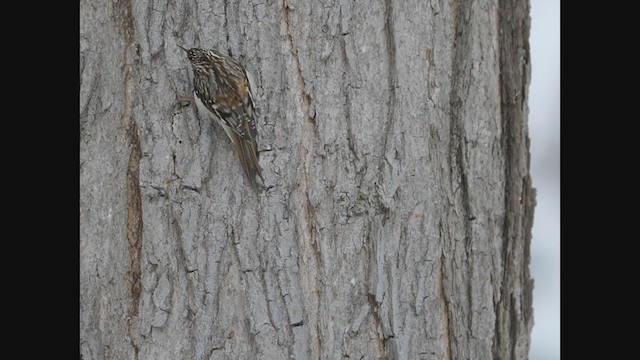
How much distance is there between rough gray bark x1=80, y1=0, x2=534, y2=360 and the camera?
114 inches

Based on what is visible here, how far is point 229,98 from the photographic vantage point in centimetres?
310

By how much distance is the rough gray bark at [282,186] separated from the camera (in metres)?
2.89

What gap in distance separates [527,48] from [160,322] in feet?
5.15

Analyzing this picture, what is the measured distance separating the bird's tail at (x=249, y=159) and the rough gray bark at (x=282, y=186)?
0.03 m

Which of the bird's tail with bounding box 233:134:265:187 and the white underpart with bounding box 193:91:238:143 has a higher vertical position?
the white underpart with bounding box 193:91:238:143

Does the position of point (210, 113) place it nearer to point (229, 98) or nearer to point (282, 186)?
point (229, 98)

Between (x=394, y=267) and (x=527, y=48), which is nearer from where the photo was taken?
(x=394, y=267)

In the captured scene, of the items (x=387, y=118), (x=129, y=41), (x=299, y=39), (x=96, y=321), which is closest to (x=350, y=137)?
(x=387, y=118)

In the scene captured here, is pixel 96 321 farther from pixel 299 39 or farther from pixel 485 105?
pixel 485 105

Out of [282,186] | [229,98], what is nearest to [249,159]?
[282,186]

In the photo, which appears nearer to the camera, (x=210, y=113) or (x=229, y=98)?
(x=210, y=113)

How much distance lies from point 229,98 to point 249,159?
323 mm

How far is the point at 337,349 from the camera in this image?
2.93m

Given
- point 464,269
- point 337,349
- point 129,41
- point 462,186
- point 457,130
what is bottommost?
point 337,349
